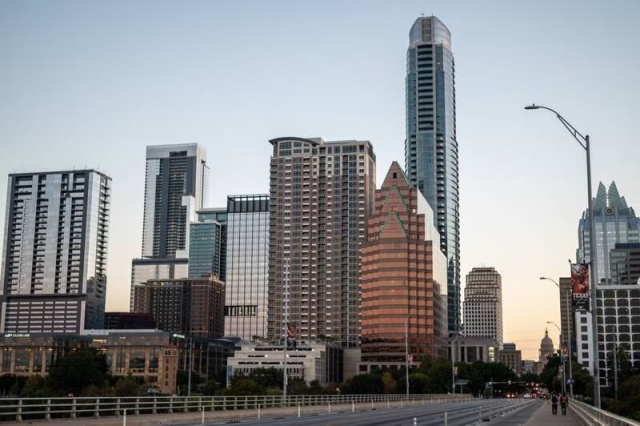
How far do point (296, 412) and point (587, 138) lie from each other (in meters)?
30.6

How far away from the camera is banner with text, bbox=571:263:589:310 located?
39.6m

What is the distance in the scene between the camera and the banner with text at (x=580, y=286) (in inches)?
1560

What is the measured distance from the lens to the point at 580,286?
3984 cm

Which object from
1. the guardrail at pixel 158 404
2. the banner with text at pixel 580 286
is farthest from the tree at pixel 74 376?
the banner with text at pixel 580 286

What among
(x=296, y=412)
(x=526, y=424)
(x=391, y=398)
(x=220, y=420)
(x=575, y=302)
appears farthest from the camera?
(x=391, y=398)

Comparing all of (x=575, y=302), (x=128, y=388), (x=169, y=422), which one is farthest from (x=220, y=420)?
(x=128, y=388)

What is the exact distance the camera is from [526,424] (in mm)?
50781

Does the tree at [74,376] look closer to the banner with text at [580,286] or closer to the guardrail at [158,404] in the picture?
the guardrail at [158,404]

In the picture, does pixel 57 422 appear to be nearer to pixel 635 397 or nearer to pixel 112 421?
Answer: pixel 112 421

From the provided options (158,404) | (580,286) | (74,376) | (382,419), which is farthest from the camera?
(74,376)

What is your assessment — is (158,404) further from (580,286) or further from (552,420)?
(580,286)

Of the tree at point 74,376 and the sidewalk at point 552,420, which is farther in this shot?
the tree at point 74,376

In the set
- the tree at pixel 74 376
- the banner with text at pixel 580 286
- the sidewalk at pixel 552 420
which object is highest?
the banner with text at pixel 580 286

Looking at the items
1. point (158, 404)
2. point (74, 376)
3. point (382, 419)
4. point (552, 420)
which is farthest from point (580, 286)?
point (74, 376)
